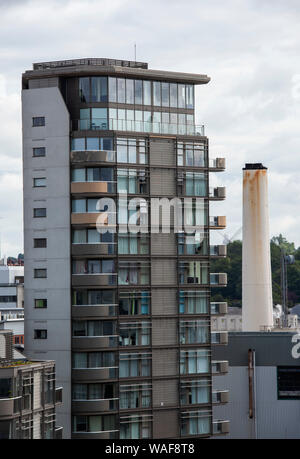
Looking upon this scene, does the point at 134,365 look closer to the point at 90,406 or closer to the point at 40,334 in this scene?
the point at 90,406

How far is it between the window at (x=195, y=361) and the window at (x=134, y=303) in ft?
18.4

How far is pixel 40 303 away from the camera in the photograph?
103 m

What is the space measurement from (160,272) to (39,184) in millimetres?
13679

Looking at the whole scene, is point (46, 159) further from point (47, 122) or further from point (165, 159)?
point (165, 159)

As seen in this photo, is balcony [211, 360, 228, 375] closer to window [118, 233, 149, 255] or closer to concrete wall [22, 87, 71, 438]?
window [118, 233, 149, 255]

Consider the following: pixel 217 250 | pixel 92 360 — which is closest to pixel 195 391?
pixel 92 360

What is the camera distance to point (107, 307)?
101 meters

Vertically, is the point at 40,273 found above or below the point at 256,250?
below

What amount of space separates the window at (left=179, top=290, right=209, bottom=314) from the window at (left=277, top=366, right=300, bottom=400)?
19406mm

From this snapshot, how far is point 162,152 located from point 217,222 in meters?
8.83

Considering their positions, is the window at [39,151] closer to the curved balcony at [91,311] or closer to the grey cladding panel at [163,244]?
the grey cladding panel at [163,244]

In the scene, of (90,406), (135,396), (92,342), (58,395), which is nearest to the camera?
(58,395)

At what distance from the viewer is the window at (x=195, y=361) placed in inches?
4117

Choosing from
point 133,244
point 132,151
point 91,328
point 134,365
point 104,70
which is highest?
point 104,70
